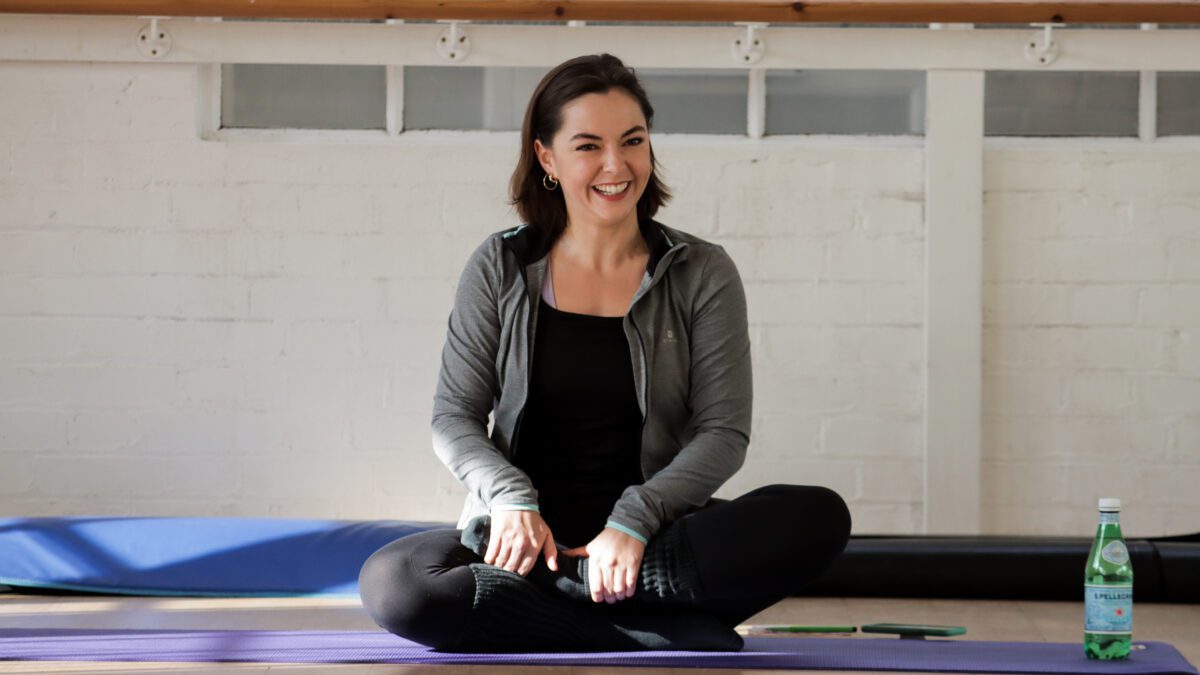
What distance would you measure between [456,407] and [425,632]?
407 millimetres

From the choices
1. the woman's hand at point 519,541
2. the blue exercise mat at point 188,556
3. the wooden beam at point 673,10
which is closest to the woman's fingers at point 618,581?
the woman's hand at point 519,541

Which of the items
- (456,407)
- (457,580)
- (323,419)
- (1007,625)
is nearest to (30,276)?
(323,419)

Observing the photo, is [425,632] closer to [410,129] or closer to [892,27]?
[410,129]

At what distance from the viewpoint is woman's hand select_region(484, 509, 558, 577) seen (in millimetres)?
2303

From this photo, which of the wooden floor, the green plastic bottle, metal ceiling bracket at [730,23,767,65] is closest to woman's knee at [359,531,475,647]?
the wooden floor

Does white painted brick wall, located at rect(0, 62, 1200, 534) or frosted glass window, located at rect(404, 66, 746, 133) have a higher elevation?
frosted glass window, located at rect(404, 66, 746, 133)

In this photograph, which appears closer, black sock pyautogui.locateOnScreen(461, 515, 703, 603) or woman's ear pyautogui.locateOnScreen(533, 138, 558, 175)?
black sock pyautogui.locateOnScreen(461, 515, 703, 603)

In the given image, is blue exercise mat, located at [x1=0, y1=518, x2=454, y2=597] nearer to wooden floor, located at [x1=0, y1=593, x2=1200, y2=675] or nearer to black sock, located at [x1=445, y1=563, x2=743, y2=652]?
wooden floor, located at [x1=0, y1=593, x2=1200, y2=675]

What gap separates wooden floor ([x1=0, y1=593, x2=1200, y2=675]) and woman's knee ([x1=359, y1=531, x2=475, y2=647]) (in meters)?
0.47

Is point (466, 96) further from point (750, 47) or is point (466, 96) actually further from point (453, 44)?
point (750, 47)

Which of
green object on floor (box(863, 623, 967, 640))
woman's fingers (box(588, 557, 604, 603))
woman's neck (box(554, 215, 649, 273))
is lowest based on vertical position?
green object on floor (box(863, 623, 967, 640))

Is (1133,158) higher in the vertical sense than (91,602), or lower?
higher

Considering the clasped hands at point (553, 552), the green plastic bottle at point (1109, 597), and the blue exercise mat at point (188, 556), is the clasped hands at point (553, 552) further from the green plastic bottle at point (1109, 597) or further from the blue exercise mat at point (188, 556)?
the blue exercise mat at point (188, 556)

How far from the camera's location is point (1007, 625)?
2957 millimetres
